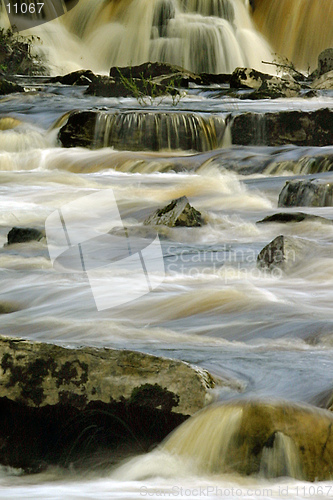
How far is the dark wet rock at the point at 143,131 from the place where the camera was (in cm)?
1119

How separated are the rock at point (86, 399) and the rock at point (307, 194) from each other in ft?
16.4

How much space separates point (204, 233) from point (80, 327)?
2.74 meters

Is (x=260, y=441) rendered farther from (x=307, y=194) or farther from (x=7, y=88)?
(x=7, y=88)

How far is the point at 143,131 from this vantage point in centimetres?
1126

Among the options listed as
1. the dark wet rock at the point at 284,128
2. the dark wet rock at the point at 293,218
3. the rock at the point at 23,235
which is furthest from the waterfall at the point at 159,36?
the rock at the point at 23,235

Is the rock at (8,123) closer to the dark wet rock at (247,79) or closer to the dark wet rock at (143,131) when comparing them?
the dark wet rock at (143,131)

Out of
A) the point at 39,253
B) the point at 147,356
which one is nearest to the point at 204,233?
the point at 39,253

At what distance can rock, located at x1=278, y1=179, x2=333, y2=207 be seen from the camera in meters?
7.23

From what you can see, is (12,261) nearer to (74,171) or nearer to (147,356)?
(147,356)

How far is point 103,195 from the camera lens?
8430 mm

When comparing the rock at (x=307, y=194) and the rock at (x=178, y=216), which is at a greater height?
the rock at (x=178, y=216)

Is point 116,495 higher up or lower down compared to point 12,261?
higher up

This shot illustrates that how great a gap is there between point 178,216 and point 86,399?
3912 mm

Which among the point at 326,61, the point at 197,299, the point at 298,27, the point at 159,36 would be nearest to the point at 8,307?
the point at 197,299
